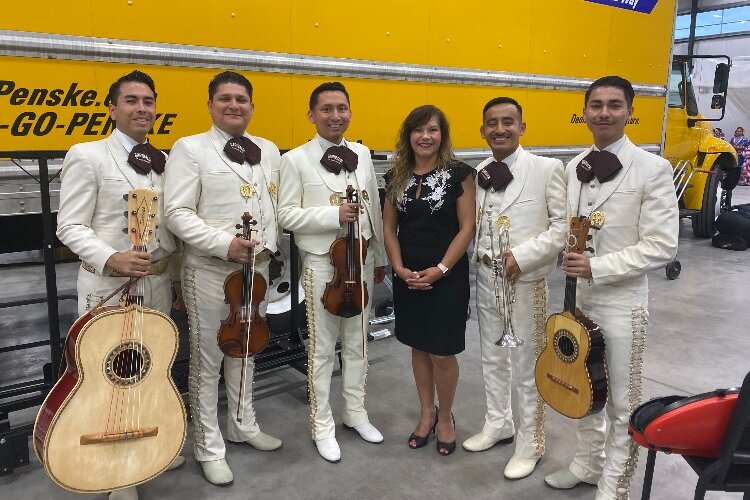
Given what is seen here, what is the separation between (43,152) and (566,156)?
14.3 ft

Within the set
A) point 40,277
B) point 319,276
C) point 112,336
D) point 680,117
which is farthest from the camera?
point 680,117

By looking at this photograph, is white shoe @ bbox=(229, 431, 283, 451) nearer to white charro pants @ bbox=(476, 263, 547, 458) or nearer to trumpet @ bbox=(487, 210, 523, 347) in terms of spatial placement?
white charro pants @ bbox=(476, 263, 547, 458)

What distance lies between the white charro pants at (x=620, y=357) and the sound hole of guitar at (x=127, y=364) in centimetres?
168

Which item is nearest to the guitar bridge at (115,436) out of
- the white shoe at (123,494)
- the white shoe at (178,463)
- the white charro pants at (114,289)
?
the white shoe at (123,494)

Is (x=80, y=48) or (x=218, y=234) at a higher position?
(x=80, y=48)

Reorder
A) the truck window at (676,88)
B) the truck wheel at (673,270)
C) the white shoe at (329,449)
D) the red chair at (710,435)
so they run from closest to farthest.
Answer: the red chair at (710,435) → the white shoe at (329,449) → the truck wheel at (673,270) → the truck window at (676,88)

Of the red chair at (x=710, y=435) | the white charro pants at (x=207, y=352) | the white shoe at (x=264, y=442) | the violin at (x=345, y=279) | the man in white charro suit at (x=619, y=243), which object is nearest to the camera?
the red chair at (x=710, y=435)

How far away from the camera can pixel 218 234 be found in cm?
246

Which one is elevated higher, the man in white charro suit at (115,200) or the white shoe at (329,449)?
the man in white charro suit at (115,200)

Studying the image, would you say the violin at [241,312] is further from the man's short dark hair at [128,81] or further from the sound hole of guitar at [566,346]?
the sound hole of guitar at [566,346]

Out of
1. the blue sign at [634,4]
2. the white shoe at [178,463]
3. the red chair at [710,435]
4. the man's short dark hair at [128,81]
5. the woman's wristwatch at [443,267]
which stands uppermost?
the blue sign at [634,4]

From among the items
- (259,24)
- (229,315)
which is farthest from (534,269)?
(259,24)

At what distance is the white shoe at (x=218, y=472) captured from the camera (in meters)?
2.63

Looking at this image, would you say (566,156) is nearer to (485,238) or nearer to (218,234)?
(485,238)
